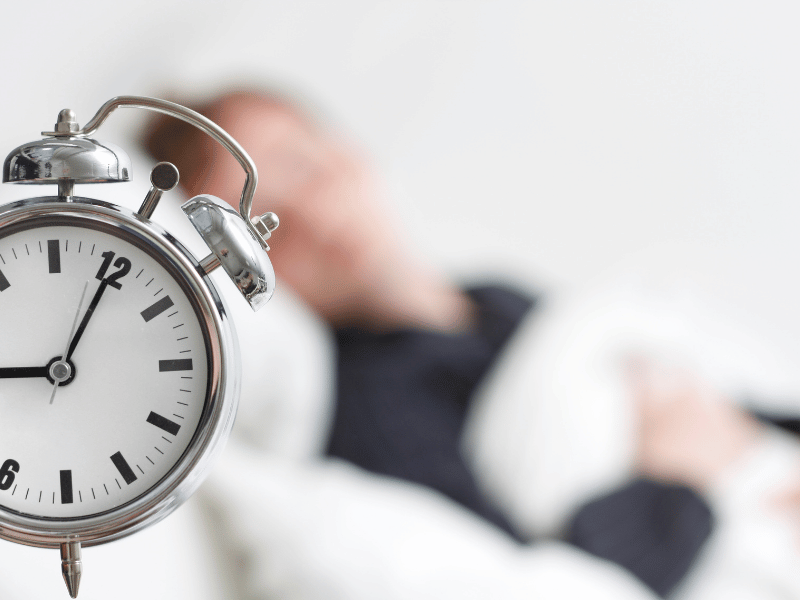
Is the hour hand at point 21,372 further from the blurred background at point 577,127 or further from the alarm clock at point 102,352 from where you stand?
the blurred background at point 577,127

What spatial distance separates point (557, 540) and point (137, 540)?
659mm

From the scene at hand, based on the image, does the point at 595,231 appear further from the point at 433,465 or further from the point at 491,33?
the point at 433,465

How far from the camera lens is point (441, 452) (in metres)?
1.10

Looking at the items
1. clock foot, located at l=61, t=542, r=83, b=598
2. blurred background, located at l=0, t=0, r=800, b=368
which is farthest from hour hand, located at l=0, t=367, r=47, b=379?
blurred background, located at l=0, t=0, r=800, b=368

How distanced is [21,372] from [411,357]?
2.54 ft

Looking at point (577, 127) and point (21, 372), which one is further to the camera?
point (577, 127)

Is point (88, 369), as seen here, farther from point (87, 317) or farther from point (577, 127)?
point (577, 127)

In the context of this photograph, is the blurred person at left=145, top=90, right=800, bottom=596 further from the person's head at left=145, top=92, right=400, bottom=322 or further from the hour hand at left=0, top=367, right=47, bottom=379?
the hour hand at left=0, top=367, right=47, bottom=379

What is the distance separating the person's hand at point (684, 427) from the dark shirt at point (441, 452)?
0.05m

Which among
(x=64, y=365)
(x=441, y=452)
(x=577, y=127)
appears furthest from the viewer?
(x=577, y=127)

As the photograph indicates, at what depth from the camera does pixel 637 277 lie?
125 cm

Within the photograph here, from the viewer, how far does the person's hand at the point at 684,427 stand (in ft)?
3.79

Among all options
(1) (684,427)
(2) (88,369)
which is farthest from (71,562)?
(1) (684,427)

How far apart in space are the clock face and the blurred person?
0.61 m
